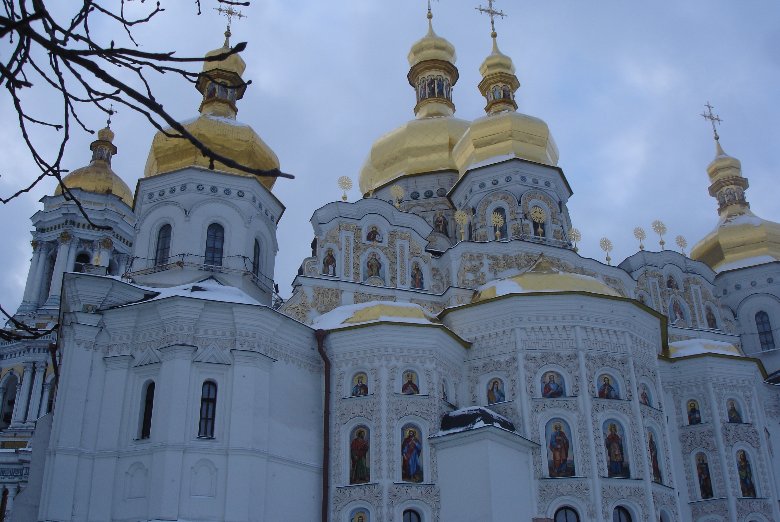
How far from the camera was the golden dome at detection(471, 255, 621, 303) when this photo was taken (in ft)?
56.4

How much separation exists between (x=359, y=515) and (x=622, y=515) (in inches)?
202

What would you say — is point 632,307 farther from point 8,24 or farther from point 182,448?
point 8,24

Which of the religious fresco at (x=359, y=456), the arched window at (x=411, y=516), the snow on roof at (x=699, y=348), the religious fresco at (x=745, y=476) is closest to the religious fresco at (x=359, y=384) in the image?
the religious fresco at (x=359, y=456)

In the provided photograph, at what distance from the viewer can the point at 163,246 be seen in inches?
774

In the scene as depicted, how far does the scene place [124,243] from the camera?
102 ft

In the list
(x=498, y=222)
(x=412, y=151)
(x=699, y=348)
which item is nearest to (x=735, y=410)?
(x=699, y=348)

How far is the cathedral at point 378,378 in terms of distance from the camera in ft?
48.3

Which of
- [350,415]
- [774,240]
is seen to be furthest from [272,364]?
[774,240]

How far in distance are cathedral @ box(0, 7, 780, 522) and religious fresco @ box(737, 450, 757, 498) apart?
47 millimetres

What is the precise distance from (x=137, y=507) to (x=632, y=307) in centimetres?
1084

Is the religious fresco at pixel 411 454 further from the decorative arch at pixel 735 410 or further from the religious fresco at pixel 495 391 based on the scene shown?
the decorative arch at pixel 735 410

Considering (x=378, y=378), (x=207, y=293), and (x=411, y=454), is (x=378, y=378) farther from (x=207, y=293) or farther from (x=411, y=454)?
(x=207, y=293)

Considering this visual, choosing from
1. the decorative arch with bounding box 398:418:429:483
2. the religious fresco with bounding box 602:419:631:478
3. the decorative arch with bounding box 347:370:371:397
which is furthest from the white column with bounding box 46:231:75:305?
the religious fresco with bounding box 602:419:631:478

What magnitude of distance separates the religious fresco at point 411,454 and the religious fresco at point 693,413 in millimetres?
7358
